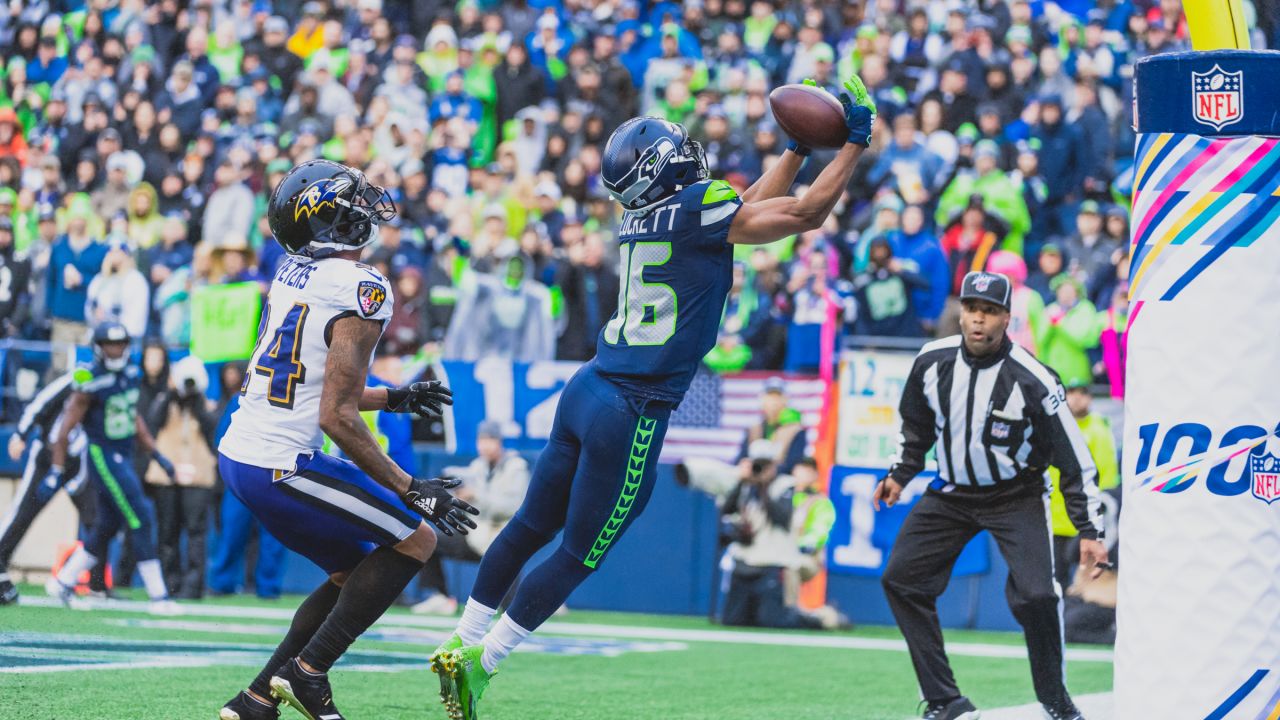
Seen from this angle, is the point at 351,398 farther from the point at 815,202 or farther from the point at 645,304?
the point at 815,202

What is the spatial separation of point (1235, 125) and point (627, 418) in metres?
2.65

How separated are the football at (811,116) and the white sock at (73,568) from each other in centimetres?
804

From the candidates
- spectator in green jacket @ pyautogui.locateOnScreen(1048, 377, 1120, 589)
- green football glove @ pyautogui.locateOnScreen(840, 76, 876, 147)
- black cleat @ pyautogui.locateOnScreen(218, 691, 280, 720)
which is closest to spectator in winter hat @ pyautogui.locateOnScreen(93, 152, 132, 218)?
spectator in green jacket @ pyautogui.locateOnScreen(1048, 377, 1120, 589)

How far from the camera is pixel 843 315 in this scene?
1401cm

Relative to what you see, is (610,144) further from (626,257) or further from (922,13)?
(922,13)

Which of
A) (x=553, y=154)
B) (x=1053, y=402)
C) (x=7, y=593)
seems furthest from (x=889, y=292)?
(x=7, y=593)

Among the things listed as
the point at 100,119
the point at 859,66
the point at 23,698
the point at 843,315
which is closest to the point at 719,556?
the point at 843,315

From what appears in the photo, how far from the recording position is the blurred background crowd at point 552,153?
14.0 m

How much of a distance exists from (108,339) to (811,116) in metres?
8.23

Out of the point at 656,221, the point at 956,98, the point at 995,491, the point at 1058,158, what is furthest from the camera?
the point at 956,98

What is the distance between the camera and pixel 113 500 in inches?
514

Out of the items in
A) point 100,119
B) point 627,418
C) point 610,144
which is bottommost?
point 627,418

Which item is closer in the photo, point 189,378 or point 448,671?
point 448,671

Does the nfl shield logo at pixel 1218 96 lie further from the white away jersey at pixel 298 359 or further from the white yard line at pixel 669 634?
the white yard line at pixel 669 634
